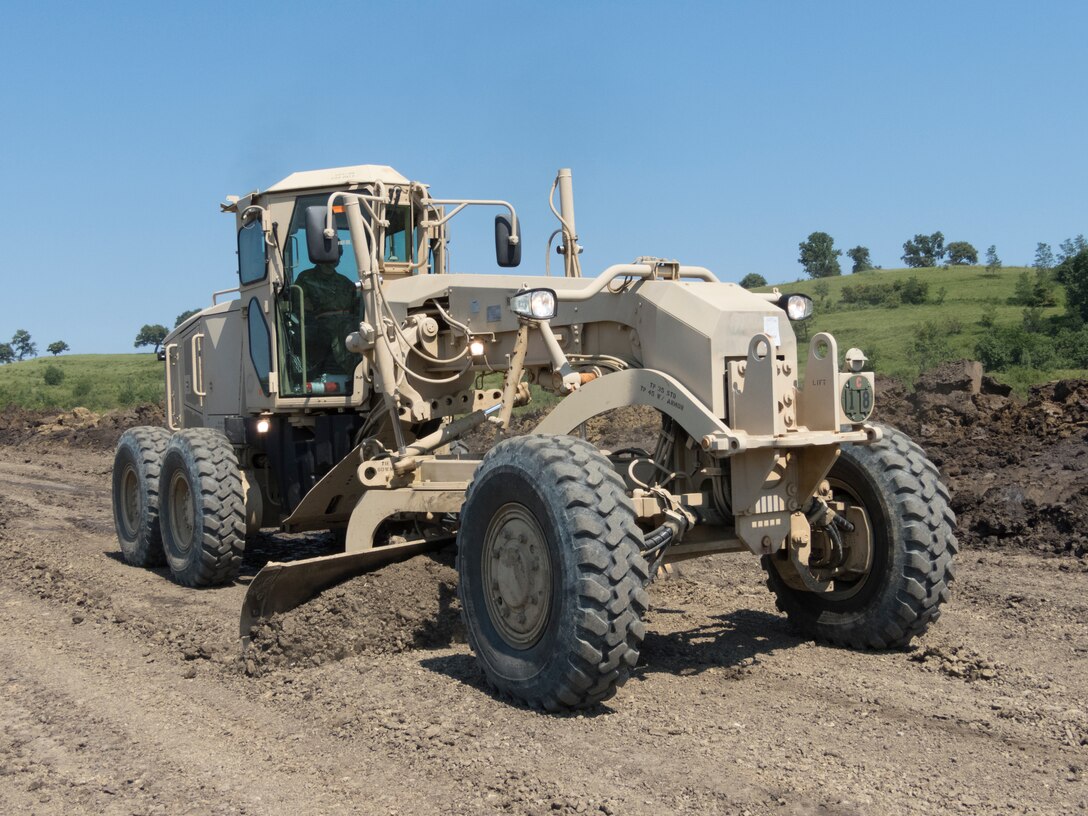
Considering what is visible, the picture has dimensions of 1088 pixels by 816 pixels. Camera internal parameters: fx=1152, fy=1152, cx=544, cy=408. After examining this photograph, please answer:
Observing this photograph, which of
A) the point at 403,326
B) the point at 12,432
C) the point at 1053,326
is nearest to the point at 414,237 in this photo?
the point at 403,326

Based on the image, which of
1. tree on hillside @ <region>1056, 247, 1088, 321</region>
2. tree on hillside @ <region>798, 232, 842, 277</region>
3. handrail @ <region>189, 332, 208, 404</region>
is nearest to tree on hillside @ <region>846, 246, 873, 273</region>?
tree on hillside @ <region>798, 232, 842, 277</region>

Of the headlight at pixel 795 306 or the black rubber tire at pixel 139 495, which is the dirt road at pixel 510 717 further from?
the headlight at pixel 795 306

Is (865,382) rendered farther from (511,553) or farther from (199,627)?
(199,627)

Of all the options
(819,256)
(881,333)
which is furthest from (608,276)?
(819,256)

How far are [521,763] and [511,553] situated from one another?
4.26ft

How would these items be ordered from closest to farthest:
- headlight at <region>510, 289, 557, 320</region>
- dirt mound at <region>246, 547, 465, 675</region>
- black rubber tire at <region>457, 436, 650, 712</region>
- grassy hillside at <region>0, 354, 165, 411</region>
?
black rubber tire at <region>457, 436, 650, 712</region> → headlight at <region>510, 289, 557, 320</region> → dirt mound at <region>246, 547, 465, 675</region> → grassy hillside at <region>0, 354, 165, 411</region>

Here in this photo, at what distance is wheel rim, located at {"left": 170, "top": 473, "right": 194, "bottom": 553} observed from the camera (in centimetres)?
951

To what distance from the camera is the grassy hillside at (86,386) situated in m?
41.2

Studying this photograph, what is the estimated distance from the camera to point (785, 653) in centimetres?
640

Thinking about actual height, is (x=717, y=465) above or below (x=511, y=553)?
above

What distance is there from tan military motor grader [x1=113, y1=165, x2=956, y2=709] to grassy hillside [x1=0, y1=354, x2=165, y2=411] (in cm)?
2774

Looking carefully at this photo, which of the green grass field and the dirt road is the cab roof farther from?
the green grass field

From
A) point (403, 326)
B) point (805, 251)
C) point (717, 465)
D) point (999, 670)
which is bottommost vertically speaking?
point (999, 670)

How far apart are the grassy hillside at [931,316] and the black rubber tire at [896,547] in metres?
17.2
